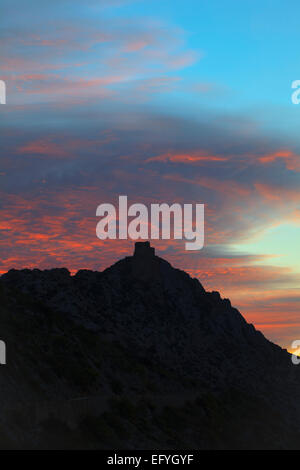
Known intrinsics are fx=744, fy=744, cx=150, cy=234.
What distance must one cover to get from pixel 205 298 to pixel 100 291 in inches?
1211

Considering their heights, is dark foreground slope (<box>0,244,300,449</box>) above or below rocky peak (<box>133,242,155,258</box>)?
below

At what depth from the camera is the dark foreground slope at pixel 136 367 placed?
7375cm

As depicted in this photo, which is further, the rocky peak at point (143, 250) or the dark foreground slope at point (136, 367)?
the rocky peak at point (143, 250)

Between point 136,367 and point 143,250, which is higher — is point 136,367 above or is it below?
below

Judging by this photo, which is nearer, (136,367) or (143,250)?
(136,367)

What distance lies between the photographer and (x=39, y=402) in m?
71.3

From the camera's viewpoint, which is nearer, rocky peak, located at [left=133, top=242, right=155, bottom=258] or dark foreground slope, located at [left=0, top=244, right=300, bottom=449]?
dark foreground slope, located at [left=0, top=244, right=300, bottom=449]

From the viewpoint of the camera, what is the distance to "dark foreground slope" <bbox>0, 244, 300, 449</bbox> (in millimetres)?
73750

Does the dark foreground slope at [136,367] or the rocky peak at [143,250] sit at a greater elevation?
the rocky peak at [143,250]

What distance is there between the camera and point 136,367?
373 ft
